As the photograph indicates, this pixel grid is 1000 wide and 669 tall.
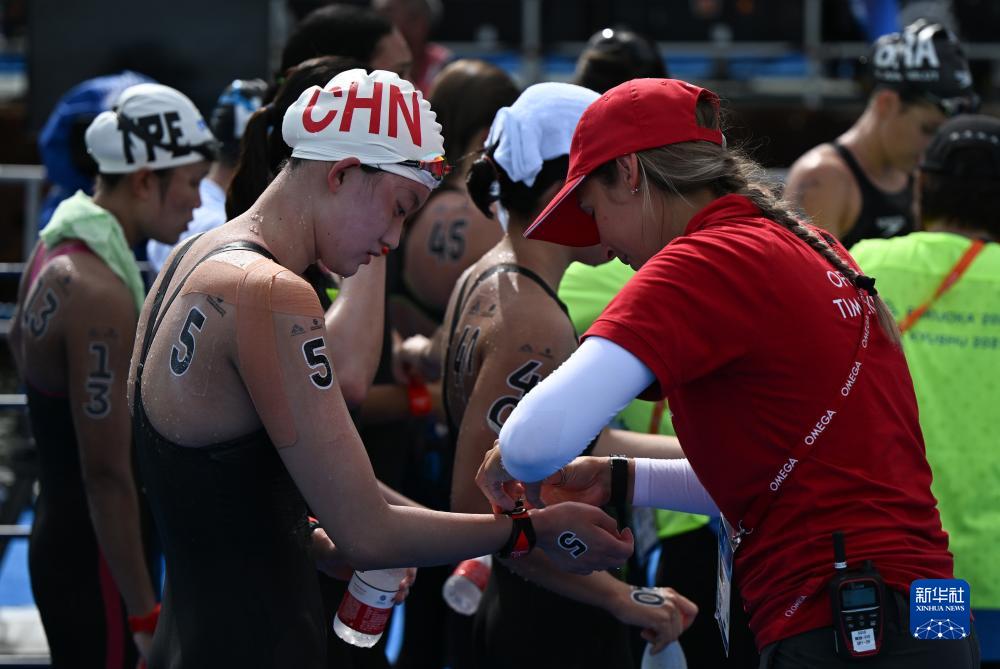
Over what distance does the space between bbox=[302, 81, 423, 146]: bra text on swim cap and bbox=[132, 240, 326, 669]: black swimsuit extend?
29 centimetres

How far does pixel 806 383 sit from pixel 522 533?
2.37 ft

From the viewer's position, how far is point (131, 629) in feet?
11.8

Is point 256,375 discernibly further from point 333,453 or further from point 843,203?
point 843,203

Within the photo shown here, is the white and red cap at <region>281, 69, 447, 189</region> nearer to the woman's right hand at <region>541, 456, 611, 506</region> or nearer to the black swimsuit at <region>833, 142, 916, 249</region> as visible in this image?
the woman's right hand at <region>541, 456, 611, 506</region>

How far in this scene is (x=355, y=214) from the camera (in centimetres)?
250

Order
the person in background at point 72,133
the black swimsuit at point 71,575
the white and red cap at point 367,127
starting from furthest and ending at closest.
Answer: the person in background at point 72,133 < the black swimsuit at point 71,575 < the white and red cap at point 367,127

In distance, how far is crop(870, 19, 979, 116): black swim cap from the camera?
5.30 meters

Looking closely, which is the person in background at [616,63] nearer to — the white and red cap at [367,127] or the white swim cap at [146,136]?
the white swim cap at [146,136]

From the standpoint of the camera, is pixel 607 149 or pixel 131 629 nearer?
pixel 607 149

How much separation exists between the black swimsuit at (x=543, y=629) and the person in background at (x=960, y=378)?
3.26ft

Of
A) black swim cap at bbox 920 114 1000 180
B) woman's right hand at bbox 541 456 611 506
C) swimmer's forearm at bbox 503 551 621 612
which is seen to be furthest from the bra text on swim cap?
black swim cap at bbox 920 114 1000 180

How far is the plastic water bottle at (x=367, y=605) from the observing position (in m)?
2.76

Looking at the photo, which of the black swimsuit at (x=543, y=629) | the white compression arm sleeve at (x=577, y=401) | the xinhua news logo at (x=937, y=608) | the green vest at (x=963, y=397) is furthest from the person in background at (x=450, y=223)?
the xinhua news logo at (x=937, y=608)

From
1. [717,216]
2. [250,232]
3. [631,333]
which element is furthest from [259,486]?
[717,216]
